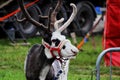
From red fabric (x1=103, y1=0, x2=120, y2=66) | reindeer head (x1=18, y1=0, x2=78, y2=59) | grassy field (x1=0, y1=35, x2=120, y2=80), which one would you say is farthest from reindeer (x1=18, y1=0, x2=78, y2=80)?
red fabric (x1=103, y1=0, x2=120, y2=66)

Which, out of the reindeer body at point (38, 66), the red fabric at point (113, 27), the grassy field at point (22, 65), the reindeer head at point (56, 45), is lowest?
the grassy field at point (22, 65)

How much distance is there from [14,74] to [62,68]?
116 inches

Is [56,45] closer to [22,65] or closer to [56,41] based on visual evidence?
[56,41]

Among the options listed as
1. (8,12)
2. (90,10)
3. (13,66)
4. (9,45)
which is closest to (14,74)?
(13,66)

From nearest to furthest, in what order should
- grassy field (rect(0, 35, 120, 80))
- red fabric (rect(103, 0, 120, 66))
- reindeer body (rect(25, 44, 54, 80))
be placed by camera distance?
reindeer body (rect(25, 44, 54, 80)), grassy field (rect(0, 35, 120, 80)), red fabric (rect(103, 0, 120, 66))

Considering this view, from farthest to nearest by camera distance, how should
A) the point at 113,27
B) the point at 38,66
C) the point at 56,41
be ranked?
the point at 113,27 < the point at 38,66 < the point at 56,41

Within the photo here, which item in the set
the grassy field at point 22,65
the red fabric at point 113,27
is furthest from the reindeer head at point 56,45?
the red fabric at point 113,27

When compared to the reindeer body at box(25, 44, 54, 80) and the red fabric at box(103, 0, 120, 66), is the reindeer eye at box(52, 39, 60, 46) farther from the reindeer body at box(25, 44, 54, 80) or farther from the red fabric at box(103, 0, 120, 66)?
the red fabric at box(103, 0, 120, 66)

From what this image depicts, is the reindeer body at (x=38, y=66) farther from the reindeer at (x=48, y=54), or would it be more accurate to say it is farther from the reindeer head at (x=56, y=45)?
the reindeer head at (x=56, y=45)

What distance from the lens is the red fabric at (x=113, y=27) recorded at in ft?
40.7

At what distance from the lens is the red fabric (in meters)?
12.4

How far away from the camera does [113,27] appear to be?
1249cm

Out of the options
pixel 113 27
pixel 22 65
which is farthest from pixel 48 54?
pixel 113 27

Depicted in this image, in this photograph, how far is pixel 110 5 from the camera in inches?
488
